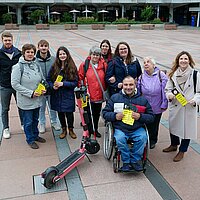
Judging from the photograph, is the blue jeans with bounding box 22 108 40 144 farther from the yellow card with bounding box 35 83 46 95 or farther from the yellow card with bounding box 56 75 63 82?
the yellow card with bounding box 56 75 63 82

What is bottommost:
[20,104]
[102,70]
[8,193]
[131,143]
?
[8,193]

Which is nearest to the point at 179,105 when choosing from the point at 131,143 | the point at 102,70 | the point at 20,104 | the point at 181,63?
the point at 181,63

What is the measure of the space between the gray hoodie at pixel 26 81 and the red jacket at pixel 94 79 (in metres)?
0.70

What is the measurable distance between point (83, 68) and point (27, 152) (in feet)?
5.24

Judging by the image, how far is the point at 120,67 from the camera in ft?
14.3

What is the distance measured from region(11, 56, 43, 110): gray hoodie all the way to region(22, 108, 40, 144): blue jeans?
0.11 metres

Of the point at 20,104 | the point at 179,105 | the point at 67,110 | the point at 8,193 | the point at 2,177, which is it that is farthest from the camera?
the point at 67,110

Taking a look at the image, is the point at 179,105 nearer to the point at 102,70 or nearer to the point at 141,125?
the point at 141,125

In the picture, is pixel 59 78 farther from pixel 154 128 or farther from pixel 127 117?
pixel 154 128

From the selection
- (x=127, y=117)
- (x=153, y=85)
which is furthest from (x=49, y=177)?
(x=153, y=85)

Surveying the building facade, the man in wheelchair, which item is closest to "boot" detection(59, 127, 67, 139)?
the man in wheelchair

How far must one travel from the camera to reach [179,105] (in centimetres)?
396

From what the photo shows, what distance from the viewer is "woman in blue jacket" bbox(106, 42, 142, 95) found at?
4.35m

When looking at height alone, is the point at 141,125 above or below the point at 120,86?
below
